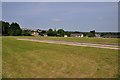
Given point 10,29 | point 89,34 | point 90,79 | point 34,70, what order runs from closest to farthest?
point 90,79 → point 34,70 → point 10,29 → point 89,34

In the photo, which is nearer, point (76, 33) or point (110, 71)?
point (110, 71)

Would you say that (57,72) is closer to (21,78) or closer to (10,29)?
(21,78)

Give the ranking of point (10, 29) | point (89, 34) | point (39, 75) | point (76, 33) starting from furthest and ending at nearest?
point (76, 33)
point (89, 34)
point (10, 29)
point (39, 75)

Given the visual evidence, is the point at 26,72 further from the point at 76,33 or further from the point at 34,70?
the point at 76,33

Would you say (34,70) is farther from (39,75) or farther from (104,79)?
(104,79)

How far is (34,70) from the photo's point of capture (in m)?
11.3

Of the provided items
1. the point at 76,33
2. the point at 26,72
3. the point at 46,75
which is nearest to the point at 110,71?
the point at 46,75

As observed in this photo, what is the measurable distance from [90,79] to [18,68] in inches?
158

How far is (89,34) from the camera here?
5640 inches

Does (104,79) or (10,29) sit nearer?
(104,79)

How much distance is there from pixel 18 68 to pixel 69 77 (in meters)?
3.19

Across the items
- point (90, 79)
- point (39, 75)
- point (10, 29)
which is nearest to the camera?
point (90, 79)

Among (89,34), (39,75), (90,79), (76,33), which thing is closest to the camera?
(90,79)

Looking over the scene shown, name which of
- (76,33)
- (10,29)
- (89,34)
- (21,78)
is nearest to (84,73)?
(21,78)
